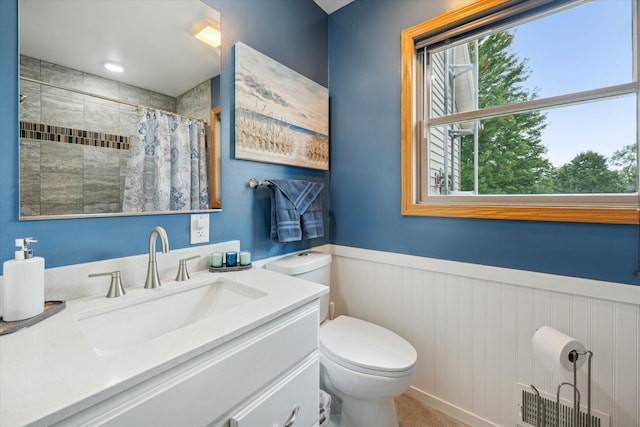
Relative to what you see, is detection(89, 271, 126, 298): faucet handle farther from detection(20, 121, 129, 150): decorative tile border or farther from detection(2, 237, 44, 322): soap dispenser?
detection(20, 121, 129, 150): decorative tile border

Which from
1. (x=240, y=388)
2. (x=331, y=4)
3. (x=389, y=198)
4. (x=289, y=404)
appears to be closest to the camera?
(x=240, y=388)

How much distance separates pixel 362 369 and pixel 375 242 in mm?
743

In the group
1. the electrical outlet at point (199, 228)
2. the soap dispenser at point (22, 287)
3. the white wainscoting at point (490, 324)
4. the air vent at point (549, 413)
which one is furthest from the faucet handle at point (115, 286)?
the air vent at point (549, 413)

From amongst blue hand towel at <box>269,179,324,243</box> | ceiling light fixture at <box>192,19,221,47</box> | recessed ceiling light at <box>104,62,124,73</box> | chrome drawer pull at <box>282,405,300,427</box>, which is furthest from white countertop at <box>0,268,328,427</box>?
ceiling light fixture at <box>192,19,221,47</box>

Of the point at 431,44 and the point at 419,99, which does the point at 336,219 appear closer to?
the point at 419,99

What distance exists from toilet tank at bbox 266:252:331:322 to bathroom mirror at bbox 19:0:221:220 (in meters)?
0.54

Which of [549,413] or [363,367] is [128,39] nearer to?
[363,367]

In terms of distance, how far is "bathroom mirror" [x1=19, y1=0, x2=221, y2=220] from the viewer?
0.79m

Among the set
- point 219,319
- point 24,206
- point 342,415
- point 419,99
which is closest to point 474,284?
point 342,415

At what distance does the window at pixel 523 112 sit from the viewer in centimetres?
110

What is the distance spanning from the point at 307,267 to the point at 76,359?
101 cm

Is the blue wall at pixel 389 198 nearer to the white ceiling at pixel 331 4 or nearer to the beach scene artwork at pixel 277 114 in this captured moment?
the white ceiling at pixel 331 4

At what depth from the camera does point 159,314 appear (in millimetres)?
893

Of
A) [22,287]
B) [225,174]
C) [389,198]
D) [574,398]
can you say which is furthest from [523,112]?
[22,287]
